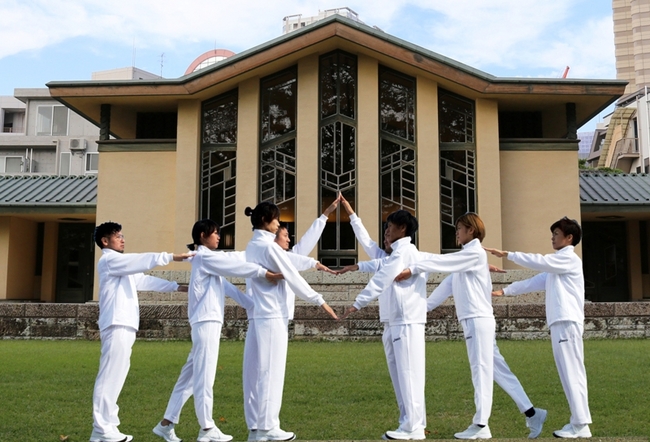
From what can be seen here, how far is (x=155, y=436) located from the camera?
6.88 m

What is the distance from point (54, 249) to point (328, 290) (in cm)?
1094

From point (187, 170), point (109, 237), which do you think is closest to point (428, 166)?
point (187, 170)

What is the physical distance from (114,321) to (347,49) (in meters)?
12.7

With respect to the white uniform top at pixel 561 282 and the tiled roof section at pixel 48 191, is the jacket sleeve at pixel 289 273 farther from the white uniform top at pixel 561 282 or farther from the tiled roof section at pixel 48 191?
the tiled roof section at pixel 48 191

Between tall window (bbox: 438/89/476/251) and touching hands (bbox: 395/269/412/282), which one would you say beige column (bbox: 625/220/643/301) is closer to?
tall window (bbox: 438/89/476/251)

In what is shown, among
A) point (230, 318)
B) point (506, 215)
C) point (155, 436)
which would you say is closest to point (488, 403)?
point (155, 436)

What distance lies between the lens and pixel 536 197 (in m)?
17.9

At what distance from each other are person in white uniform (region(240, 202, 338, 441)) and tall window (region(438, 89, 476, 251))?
11348 millimetres

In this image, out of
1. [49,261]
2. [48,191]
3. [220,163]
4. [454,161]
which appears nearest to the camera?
[454,161]

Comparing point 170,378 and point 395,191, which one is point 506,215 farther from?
point 170,378

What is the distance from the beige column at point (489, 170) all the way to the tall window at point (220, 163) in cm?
622

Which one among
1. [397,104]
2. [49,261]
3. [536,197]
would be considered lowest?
[49,261]

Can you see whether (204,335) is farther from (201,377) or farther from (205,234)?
(205,234)

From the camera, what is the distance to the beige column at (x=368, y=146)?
17.4m
